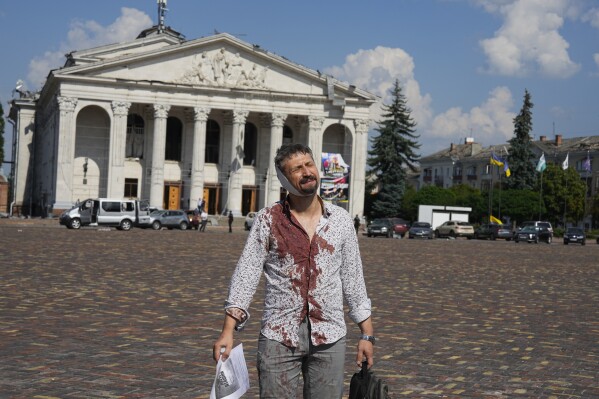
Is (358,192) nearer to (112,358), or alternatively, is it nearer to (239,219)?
(239,219)

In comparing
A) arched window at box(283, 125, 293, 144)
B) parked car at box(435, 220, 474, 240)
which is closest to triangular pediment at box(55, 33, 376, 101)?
arched window at box(283, 125, 293, 144)

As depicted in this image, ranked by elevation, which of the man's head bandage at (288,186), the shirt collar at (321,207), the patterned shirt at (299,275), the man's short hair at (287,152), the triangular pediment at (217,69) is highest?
the triangular pediment at (217,69)

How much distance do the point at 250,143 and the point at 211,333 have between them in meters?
67.1

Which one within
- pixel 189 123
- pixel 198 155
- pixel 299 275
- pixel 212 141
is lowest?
pixel 299 275

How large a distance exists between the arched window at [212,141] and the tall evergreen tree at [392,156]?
67.5 feet

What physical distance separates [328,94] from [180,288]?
58.3 meters

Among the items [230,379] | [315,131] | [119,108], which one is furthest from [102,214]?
[230,379]

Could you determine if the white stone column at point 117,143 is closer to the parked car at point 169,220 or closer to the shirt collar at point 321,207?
the parked car at point 169,220

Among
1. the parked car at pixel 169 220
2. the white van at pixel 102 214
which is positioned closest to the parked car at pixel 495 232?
the parked car at pixel 169 220

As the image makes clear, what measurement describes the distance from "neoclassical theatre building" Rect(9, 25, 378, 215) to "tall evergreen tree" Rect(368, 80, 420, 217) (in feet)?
42.5

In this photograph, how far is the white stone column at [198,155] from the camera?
70.8 meters

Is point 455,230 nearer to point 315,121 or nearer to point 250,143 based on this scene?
point 315,121

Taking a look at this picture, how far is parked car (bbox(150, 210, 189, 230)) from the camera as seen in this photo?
190ft

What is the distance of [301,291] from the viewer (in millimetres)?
4809
